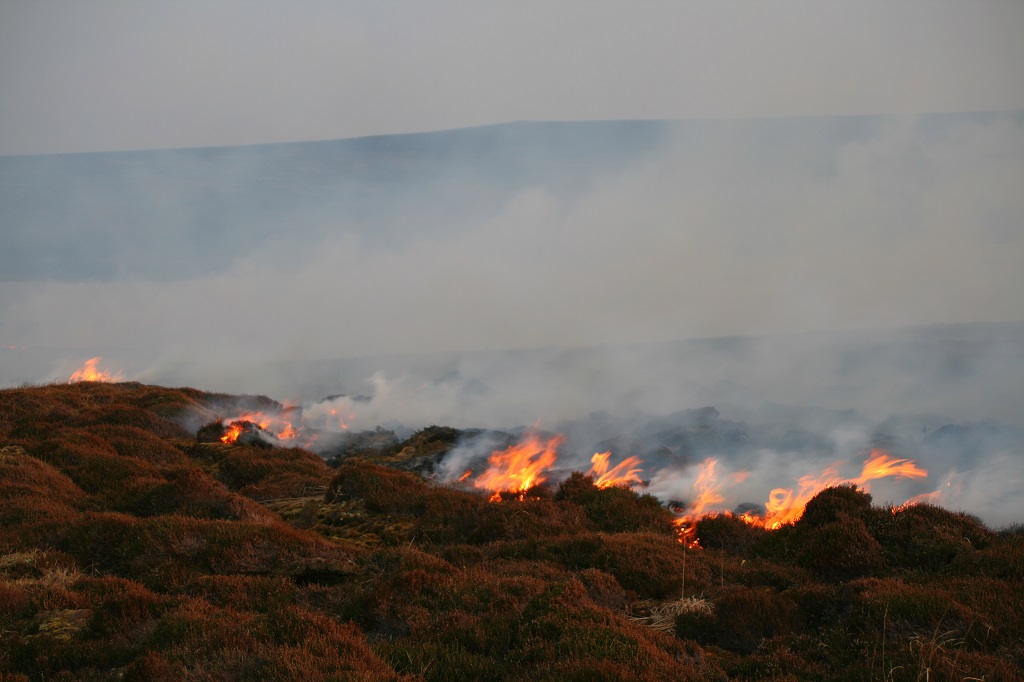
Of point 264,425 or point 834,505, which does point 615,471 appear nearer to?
point 834,505

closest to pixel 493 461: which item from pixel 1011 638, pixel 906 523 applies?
pixel 906 523

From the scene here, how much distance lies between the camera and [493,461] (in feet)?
78.9

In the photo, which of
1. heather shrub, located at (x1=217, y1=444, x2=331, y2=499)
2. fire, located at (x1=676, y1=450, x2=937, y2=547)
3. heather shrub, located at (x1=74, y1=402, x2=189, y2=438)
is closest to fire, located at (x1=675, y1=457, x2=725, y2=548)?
fire, located at (x1=676, y1=450, x2=937, y2=547)

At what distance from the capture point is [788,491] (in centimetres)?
1964

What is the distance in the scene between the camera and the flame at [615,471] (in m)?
21.6

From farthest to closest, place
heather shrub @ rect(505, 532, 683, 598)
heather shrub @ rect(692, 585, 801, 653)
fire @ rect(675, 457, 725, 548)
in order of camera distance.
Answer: fire @ rect(675, 457, 725, 548) < heather shrub @ rect(505, 532, 683, 598) < heather shrub @ rect(692, 585, 801, 653)

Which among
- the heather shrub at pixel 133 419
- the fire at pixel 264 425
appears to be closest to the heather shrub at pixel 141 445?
the heather shrub at pixel 133 419

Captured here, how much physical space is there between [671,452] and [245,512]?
16.4m

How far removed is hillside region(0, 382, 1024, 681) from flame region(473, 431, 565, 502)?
3.21 metres

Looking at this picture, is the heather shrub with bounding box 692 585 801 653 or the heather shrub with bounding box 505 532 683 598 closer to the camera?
the heather shrub with bounding box 692 585 801 653

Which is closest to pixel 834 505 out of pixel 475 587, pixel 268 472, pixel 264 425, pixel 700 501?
pixel 700 501

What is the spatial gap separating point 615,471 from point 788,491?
581 centimetres

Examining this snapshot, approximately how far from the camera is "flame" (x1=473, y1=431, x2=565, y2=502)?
2092cm

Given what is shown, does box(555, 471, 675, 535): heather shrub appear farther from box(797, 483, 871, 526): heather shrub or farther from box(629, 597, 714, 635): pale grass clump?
box(629, 597, 714, 635): pale grass clump
